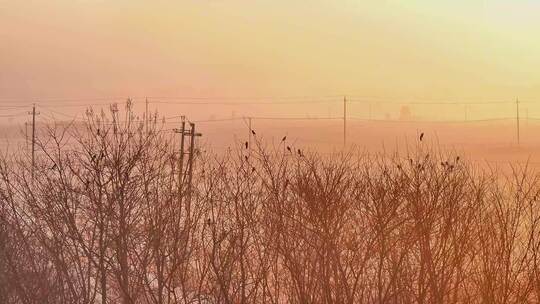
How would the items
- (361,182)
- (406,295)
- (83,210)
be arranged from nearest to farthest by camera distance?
(406,295) → (361,182) → (83,210)

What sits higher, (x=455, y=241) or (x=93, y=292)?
(x=455, y=241)

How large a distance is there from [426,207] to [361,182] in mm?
966

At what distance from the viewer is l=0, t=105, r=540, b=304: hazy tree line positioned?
820 cm

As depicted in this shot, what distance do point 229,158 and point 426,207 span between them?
11.0 feet

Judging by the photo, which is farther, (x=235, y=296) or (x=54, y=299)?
(x=54, y=299)

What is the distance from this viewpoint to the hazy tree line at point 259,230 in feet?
26.9

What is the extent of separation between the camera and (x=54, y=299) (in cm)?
984

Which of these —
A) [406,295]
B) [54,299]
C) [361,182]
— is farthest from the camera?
[54,299]

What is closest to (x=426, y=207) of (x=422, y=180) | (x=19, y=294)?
(x=422, y=180)

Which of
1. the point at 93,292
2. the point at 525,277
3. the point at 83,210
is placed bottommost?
the point at 93,292

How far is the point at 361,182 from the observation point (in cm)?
882

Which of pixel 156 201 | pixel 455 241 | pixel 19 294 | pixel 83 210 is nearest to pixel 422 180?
pixel 455 241

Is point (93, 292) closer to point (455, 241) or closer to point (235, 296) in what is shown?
point (235, 296)

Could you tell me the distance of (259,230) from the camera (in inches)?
353
